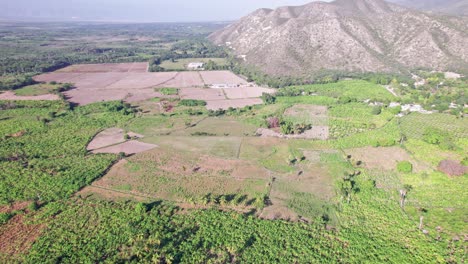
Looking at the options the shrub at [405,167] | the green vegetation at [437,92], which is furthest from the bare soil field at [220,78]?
the shrub at [405,167]

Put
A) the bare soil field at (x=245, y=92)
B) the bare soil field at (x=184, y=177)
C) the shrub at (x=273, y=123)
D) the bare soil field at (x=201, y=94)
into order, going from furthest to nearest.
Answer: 1. the bare soil field at (x=245, y=92)
2. the bare soil field at (x=201, y=94)
3. the shrub at (x=273, y=123)
4. the bare soil field at (x=184, y=177)

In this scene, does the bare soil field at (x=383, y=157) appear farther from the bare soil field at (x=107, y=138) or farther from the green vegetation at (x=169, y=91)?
the green vegetation at (x=169, y=91)

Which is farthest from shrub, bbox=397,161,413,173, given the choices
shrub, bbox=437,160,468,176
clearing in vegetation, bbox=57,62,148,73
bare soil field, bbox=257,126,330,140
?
clearing in vegetation, bbox=57,62,148,73

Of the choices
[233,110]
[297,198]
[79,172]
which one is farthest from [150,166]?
[233,110]

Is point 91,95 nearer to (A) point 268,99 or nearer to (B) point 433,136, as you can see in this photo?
(A) point 268,99

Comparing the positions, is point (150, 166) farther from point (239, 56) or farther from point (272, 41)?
point (239, 56)

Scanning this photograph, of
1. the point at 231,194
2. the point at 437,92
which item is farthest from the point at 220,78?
the point at 231,194
